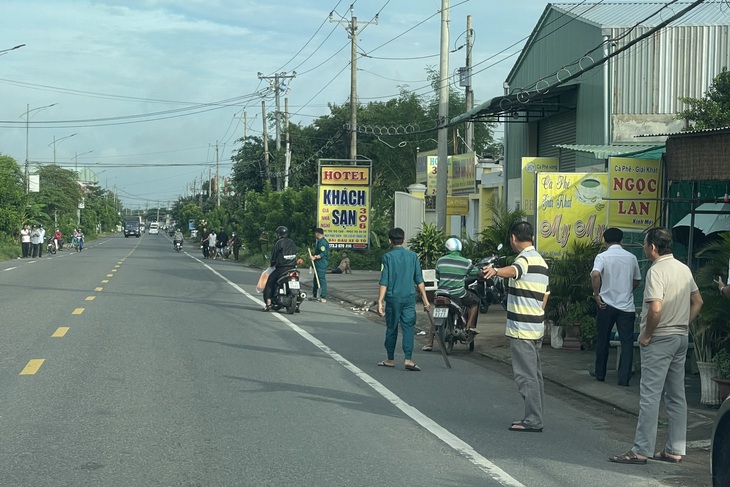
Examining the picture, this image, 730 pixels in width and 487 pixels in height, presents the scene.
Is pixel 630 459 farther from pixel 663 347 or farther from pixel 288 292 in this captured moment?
pixel 288 292

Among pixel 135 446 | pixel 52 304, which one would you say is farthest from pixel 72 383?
pixel 52 304

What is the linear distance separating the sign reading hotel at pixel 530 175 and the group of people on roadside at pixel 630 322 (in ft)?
14.0

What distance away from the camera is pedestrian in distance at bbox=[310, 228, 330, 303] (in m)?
24.9

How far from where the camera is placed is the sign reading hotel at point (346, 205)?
1308 inches

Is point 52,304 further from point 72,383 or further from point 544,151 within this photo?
point 544,151

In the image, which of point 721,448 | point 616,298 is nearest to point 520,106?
point 616,298

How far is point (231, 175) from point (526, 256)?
233 feet

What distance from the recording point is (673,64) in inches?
912

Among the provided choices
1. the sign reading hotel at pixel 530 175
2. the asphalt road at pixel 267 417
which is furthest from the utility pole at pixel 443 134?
the asphalt road at pixel 267 417

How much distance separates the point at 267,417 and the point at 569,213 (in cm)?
804

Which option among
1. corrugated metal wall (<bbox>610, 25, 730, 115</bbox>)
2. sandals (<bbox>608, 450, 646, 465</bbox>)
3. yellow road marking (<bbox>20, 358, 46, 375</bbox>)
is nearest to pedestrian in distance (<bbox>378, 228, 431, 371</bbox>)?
yellow road marking (<bbox>20, 358, 46, 375</bbox>)

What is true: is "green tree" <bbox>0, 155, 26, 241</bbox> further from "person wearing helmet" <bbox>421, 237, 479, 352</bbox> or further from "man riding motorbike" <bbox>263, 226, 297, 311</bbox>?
"person wearing helmet" <bbox>421, 237, 479, 352</bbox>

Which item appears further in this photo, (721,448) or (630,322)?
(630,322)

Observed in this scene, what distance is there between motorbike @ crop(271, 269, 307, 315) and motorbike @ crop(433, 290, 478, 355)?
621 centimetres
